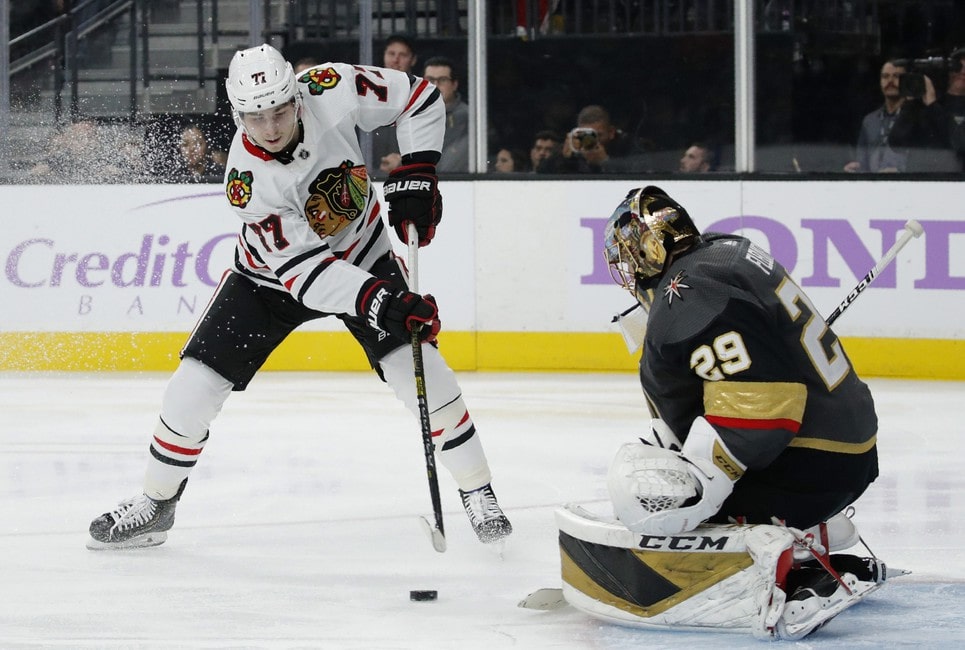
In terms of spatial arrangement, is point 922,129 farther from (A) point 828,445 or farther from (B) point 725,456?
(B) point 725,456

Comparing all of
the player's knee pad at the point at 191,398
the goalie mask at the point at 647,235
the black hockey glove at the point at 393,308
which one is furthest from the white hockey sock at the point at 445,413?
the goalie mask at the point at 647,235

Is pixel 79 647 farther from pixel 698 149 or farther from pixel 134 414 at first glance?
pixel 698 149

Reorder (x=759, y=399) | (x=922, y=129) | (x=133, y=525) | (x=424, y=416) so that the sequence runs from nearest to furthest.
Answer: (x=759, y=399) → (x=424, y=416) → (x=133, y=525) → (x=922, y=129)

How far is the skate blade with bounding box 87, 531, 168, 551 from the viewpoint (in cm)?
309

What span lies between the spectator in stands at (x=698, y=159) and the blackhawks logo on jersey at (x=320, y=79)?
117 inches

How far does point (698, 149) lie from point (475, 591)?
11.5ft

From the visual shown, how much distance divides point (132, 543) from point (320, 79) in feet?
3.53

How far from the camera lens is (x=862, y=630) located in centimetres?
238

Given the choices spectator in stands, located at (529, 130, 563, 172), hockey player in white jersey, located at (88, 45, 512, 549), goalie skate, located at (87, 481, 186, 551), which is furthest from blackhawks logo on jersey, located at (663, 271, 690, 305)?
spectator in stands, located at (529, 130, 563, 172)

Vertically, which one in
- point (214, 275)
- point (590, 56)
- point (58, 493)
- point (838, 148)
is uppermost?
point (590, 56)

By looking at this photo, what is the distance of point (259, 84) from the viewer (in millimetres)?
2768

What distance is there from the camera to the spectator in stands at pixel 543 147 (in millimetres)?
→ 5957

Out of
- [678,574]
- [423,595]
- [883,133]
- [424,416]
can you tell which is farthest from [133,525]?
[883,133]

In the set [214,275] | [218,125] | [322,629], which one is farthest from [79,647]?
[218,125]
